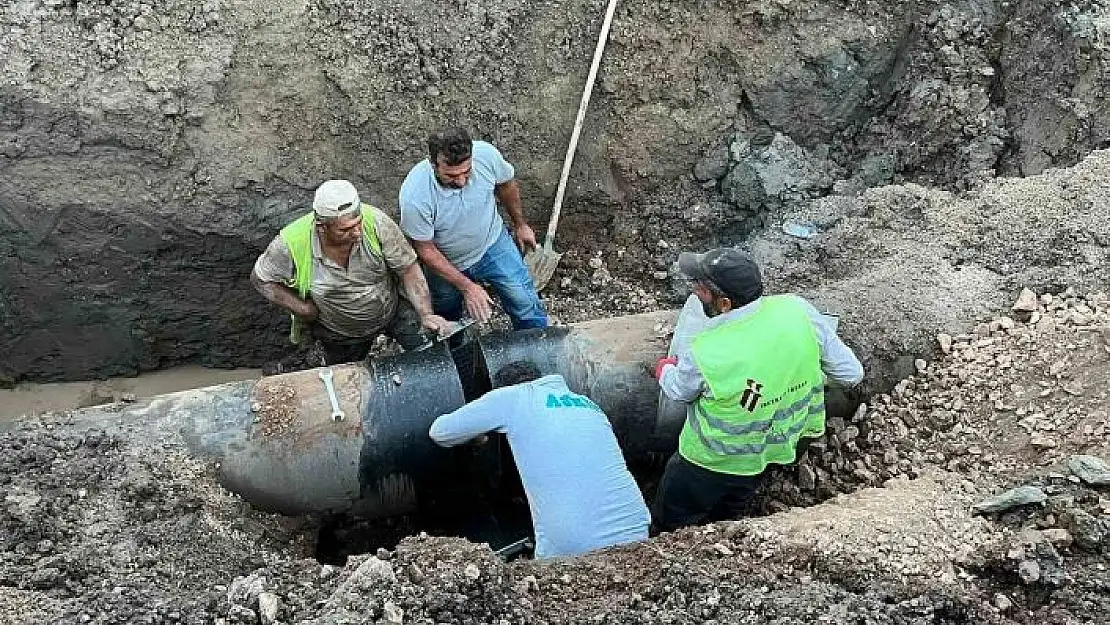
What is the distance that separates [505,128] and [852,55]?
2006 mm

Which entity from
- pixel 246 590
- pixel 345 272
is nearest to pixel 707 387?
pixel 246 590

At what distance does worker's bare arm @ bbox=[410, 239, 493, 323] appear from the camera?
15.3ft

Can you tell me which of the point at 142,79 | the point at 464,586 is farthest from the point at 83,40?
the point at 464,586

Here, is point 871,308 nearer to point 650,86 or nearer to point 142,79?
point 650,86

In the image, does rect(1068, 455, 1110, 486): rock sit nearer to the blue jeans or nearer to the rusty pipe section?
the rusty pipe section

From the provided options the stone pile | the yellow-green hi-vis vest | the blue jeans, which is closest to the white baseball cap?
the yellow-green hi-vis vest

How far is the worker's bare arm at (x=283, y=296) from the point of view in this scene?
14.9 feet

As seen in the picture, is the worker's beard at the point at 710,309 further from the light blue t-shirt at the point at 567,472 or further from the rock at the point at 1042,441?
the rock at the point at 1042,441

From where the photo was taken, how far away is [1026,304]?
4.24m

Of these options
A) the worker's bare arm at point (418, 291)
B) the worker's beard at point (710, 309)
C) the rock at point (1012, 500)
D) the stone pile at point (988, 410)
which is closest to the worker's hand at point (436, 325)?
the worker's bare arm at point (418, 291)

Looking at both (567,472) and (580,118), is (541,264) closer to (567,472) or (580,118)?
(580,118)

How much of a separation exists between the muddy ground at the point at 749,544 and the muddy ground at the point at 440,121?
1.81 metres

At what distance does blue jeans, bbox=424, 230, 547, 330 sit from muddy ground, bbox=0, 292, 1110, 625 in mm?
1388

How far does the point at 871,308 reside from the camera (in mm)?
4391
